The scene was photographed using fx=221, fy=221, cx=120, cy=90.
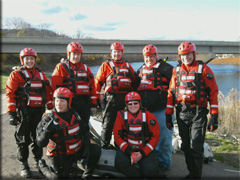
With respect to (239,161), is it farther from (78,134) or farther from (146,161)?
(78,134)

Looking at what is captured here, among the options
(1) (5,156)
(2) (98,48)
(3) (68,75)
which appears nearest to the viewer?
(3) (68,75)

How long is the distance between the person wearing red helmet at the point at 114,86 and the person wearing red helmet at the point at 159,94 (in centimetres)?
37

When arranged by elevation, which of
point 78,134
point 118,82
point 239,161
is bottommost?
point 239,161

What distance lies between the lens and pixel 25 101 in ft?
13.5

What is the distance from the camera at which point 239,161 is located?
4.89m

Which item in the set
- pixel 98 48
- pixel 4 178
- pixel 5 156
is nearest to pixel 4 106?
pixel 5 156

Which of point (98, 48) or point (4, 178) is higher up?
point (98, 48)

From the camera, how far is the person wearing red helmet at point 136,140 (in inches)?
146

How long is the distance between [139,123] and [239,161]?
2716 millimetres

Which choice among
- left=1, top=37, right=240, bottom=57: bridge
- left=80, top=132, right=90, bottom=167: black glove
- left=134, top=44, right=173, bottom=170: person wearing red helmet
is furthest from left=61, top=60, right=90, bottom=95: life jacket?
left=1, top=37, right=240, bottom=57: bridge

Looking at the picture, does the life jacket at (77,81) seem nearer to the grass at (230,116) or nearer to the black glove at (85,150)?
the black glove at (85,150)

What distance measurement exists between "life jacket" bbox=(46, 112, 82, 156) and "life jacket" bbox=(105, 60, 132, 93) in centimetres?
125

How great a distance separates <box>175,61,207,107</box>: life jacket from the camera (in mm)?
3711

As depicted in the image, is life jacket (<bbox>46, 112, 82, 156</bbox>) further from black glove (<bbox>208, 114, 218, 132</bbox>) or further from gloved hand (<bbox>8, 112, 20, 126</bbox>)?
black glove (<bbox>208, 114, 218, 132</bbox>)
